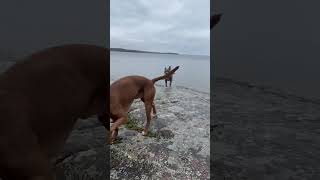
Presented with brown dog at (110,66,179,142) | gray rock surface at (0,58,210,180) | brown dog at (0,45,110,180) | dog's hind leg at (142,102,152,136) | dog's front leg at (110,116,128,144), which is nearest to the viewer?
brown dog at (0,45,110,180)

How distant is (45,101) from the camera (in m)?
2.58

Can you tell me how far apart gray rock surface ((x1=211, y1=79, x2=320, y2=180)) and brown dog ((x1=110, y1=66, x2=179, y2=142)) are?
1070 mm

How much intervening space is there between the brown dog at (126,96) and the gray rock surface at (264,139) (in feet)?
3.51

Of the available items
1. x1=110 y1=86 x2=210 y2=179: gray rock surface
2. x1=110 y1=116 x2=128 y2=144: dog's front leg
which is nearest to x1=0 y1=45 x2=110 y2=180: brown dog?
x1=110 y1=86 x2=210 y2=179: gray rock surface

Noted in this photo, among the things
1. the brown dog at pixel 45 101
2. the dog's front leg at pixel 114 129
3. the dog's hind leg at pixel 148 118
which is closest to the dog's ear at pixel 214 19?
the brown dog at pixel 45 101

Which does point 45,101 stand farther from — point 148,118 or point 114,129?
point 148,118

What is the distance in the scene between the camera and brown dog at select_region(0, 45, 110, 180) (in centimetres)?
222

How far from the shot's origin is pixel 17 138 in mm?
2236

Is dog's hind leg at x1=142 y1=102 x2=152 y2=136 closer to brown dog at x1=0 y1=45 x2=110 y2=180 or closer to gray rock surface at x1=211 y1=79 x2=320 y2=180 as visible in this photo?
gray rock surface at x1=211 y1=79 x2=320 y2=180

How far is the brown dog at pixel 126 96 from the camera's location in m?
4.95

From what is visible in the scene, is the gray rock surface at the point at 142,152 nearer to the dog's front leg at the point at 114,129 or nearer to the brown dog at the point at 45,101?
the dog's front leg at the point at 114,129

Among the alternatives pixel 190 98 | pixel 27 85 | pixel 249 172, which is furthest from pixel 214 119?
pixel 27 85

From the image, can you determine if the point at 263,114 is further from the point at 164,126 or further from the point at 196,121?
the point at 164,126

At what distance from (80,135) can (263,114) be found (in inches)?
141
